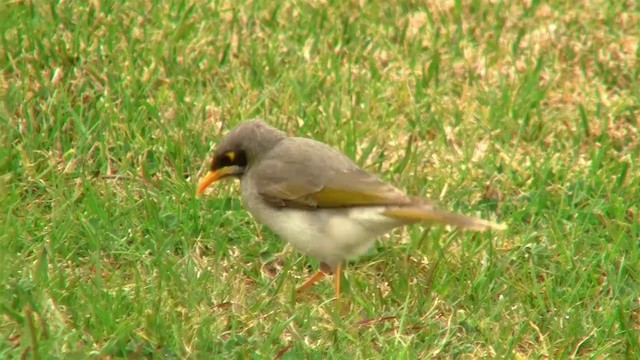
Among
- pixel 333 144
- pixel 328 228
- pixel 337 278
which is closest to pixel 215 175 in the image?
pixel 328 228

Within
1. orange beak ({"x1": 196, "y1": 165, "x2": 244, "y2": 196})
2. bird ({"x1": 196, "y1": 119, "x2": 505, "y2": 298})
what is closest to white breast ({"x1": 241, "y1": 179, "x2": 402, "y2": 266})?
Result: bird ({"x1": 196, "y1": 119, "x2": 505, "y2": 298})

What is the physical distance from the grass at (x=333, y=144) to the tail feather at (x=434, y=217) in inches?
19.1

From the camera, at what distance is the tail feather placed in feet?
21.2

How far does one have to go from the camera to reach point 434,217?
257 inches

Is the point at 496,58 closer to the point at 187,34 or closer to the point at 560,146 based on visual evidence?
the point at 560,146

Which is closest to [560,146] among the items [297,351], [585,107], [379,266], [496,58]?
[585,107]

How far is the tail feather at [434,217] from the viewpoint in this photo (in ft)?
21.2

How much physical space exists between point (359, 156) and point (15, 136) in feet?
7.32

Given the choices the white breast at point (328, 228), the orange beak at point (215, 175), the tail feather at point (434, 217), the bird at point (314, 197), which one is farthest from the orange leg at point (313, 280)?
the orange beak at point (215, 175)

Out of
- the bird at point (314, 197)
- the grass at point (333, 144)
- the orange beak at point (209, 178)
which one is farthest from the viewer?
the orange beak at point (209, 178)

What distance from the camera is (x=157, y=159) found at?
8.04 metres

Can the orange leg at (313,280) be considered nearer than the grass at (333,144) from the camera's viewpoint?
No

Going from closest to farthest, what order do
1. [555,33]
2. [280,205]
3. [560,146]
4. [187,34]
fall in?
[280,205] < [560,146] < [187,34] < [555,33]

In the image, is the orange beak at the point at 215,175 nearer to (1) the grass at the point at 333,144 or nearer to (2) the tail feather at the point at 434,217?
(1) the grass at the point at 333,144
